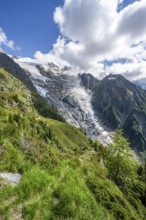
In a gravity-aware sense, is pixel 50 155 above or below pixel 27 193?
above

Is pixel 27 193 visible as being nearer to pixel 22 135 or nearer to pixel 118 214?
pixel 22 135

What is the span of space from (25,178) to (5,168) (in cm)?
221

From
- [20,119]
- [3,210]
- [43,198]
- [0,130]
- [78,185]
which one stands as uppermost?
[20,119]

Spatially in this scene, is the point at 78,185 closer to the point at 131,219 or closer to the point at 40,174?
the point at 40,174

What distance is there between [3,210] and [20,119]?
46.8 ft

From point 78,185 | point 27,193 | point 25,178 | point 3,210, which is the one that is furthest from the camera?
point 78,185

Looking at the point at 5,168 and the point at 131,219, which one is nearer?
the point at 5,168

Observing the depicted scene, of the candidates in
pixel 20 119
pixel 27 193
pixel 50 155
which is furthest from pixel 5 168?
pixel 20 119

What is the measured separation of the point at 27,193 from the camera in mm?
17906

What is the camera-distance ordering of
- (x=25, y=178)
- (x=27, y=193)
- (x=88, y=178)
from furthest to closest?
(x=88, y=178)
(x=25, y=178)
(x=27, y=193)

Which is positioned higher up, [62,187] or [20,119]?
[20,119]

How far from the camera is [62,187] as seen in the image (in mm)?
19828

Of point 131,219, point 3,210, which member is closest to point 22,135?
point 3,210

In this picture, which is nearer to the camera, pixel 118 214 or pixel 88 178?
pixel 118 214
